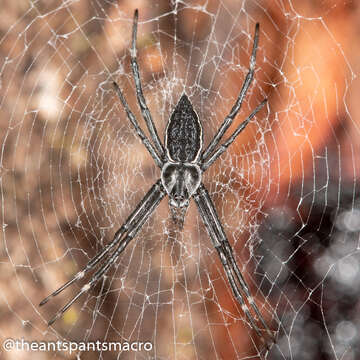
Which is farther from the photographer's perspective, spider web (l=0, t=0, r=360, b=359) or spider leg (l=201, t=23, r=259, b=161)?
spider web (l=0, t=0, r=360, b=359)

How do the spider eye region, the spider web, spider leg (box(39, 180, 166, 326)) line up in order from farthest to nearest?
the spider web
spider leg (box(39, 180, 166, 326))
the spider eye region

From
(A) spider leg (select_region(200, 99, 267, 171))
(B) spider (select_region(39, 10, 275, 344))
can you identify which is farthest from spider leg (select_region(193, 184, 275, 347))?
(A) spider leg (select_region(200, 99, 267, 171))

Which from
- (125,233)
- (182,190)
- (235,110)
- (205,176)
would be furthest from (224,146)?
(125,233)

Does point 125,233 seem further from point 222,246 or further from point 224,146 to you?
point 224,146

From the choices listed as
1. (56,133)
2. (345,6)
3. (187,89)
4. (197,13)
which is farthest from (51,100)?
(345,6)

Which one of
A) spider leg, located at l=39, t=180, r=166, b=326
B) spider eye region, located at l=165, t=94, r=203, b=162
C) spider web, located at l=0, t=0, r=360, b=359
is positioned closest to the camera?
spider eye region, located at l=165, t=94, r=203, b=162

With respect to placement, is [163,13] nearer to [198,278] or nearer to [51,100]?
[51,100]

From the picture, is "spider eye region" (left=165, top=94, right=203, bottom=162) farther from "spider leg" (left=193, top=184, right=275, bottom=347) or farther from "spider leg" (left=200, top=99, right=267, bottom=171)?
"spider leg" (left=193, top=184, right=275, bottom=347)
